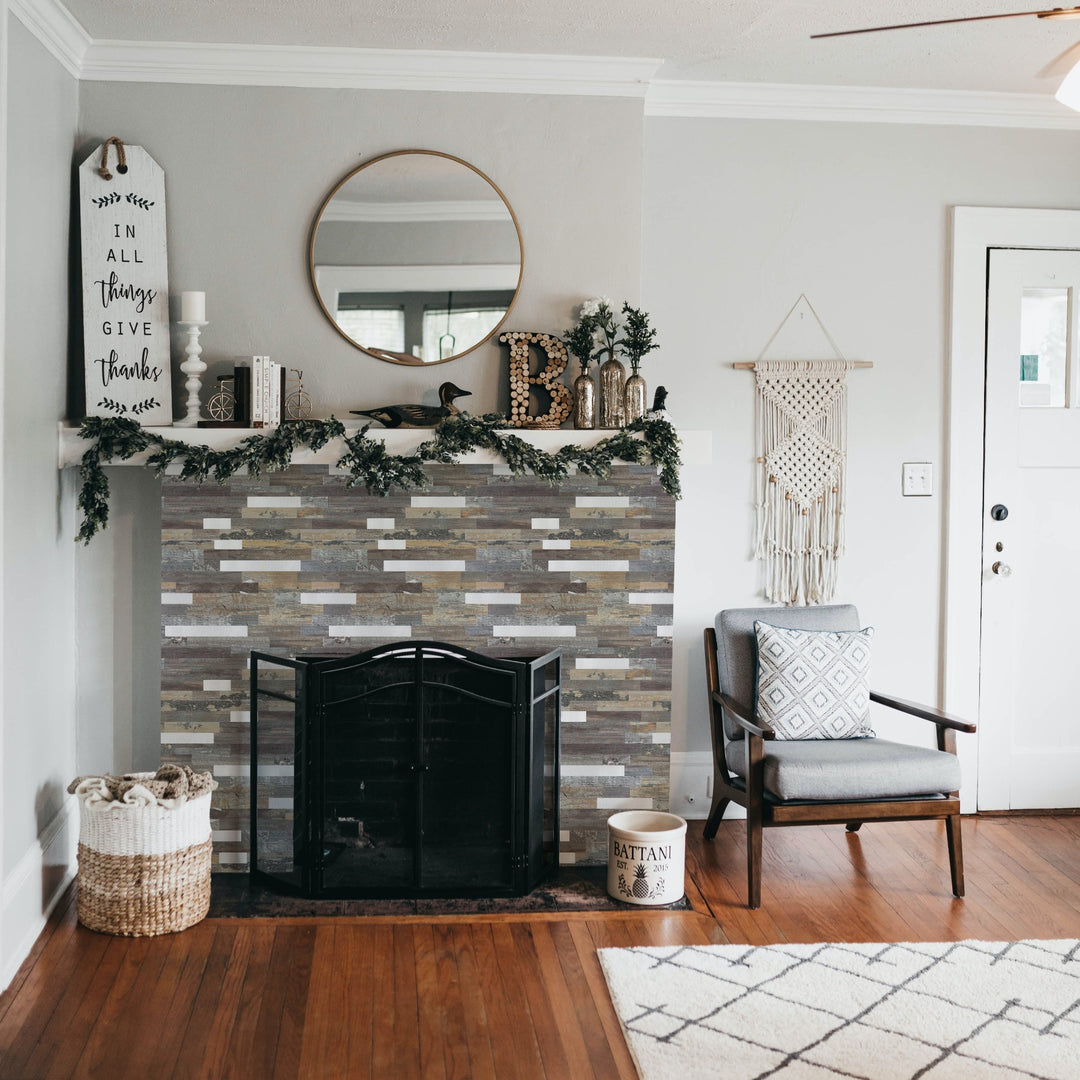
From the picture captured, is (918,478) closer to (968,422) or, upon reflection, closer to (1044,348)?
(968,422)

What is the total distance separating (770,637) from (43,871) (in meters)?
2.28

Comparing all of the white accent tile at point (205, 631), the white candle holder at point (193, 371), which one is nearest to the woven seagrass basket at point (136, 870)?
the white accent tile at point (205, 631)

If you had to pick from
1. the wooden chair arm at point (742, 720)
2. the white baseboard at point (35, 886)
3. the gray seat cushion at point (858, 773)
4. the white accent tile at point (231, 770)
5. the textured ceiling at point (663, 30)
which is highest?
the textured ceiling at point (663, 30)

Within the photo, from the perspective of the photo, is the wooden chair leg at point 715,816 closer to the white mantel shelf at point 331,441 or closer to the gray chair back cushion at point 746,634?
the gray chair back cushion at point 746,634

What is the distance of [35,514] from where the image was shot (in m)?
2.97

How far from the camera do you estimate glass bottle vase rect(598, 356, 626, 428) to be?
134 inches

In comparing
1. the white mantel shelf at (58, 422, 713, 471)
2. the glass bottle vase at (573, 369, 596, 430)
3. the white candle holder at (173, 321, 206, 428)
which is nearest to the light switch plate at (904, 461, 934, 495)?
the white mantel shelf at (58, 422, 713, 471)

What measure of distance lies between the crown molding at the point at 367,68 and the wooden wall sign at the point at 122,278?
10.5 inches

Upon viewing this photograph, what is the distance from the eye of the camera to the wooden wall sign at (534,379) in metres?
3.43

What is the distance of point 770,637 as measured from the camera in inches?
138

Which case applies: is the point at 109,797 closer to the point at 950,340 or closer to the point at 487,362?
the point at 487,362

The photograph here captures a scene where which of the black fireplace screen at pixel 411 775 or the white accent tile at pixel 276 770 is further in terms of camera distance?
the white accent tile at pixel 276 770

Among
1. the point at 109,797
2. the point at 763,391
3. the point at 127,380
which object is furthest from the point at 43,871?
the point at 763,391

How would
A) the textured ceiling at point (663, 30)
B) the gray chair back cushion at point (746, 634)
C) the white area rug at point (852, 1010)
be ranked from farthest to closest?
the gray chair back cushion at point (746, 634) → the textured ceiling at point (663, 30) → the white area rug at point (852, 1010)
